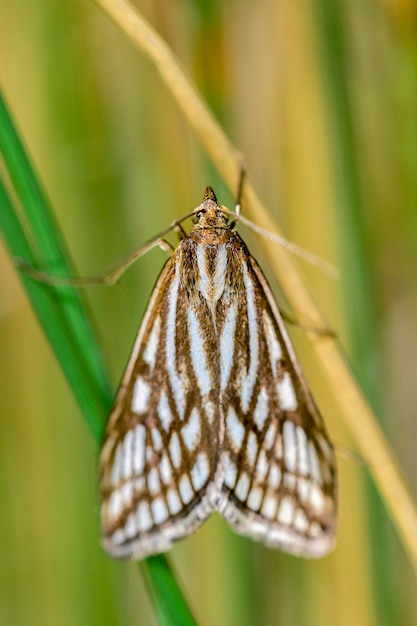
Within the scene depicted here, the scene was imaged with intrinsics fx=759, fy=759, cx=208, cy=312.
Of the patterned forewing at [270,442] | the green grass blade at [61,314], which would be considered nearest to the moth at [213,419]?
the patterned forewing at [270,442]

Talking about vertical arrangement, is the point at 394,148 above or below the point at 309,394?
above

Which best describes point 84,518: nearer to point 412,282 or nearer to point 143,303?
point 143,303

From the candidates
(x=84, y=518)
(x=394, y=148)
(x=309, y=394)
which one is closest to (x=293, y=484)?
(x=309, y=394)

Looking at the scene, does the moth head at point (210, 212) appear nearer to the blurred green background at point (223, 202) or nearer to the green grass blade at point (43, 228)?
the blurred green background at point (223, 202)

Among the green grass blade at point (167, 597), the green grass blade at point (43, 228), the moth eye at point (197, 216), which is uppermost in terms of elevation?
the moth eye at point (197, 216)

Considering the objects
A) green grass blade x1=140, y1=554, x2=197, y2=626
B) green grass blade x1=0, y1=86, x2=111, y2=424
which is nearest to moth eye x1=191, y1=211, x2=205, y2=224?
green grass blade x1=0, y1=86, x2=111, y2=424

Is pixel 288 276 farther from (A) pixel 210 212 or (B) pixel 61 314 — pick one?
(B) pixel 61 314

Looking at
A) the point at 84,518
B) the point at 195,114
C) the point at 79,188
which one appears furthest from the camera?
the point at 79,188
